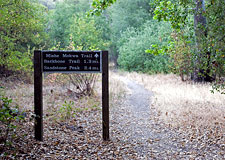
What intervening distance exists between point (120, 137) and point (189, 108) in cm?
356

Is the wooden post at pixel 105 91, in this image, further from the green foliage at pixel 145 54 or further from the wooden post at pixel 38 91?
the green foliage at pixel 145 54

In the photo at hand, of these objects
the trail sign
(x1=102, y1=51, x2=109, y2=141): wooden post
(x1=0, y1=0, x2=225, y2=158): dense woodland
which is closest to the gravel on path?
(x1=102, y1=51, x2=109, y2=141): wooden post

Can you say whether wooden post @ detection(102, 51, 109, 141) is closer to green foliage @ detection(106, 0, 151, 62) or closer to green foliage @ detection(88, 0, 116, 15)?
green foliage @ detection(88, 0, 116, 15)

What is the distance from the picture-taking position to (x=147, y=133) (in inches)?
280

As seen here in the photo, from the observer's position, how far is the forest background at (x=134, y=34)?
274 inches

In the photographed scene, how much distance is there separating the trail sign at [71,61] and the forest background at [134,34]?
6.98ft

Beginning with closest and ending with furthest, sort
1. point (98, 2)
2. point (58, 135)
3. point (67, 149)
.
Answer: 1. point (67, 149)
2. point (58, 135)
3. point (98, 2)

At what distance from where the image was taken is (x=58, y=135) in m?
6.31

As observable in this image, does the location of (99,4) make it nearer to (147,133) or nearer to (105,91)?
(105,91)

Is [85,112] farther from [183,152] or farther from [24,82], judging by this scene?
[24,82]

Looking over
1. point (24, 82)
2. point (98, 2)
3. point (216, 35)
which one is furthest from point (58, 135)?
point (24, 82)

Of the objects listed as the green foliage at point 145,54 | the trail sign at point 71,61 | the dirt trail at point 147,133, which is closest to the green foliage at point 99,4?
the trail sign at point 71,61

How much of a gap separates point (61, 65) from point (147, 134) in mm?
3195

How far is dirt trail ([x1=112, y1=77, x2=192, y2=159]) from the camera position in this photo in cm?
564
